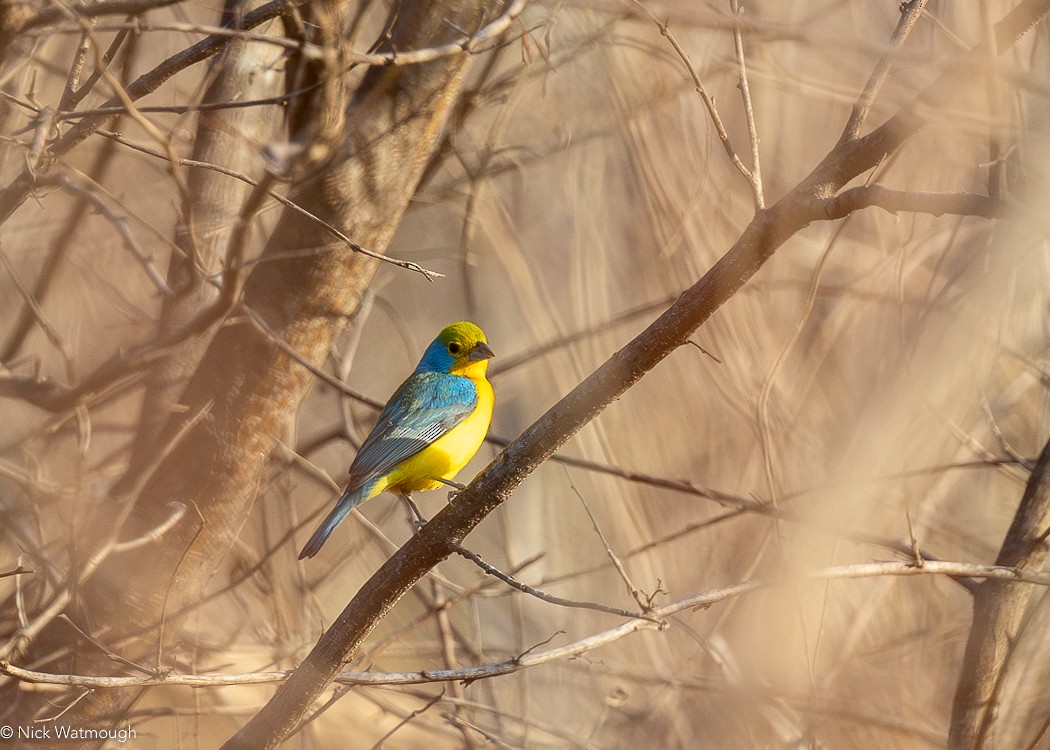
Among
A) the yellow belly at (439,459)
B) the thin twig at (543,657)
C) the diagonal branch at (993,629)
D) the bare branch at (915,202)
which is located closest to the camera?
the bare branch at (915,202)

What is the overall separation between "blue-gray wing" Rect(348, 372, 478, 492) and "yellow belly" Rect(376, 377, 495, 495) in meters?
0.04

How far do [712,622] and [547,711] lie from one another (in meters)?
1.97

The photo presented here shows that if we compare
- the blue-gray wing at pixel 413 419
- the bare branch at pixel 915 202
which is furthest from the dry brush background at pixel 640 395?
the blue-gray wing at pixel 413 419

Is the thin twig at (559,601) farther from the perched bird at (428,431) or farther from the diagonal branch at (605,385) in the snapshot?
the perched bird at (428,431)

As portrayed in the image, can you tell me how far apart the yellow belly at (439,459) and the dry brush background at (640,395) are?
1.29 ft

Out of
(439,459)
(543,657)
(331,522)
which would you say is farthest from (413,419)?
(543,657)

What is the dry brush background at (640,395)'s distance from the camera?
303cm

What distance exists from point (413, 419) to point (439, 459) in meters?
0.24

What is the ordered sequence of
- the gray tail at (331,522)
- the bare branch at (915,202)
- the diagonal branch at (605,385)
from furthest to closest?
the gray tail at (331,522) < the diagonal branch at (605,385) < the bare branch at (915,202)

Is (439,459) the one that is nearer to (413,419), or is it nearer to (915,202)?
(413,419)

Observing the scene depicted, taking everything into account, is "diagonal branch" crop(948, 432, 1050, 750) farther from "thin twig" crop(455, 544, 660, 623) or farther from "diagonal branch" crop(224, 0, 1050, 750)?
"diagonal branch" crop(224, 0, 1050, 750)

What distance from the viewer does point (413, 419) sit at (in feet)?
14.5

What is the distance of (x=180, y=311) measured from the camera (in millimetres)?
3914

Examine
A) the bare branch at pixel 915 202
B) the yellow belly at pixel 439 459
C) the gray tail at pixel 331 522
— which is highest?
the yellow belly at pixel 439 459
